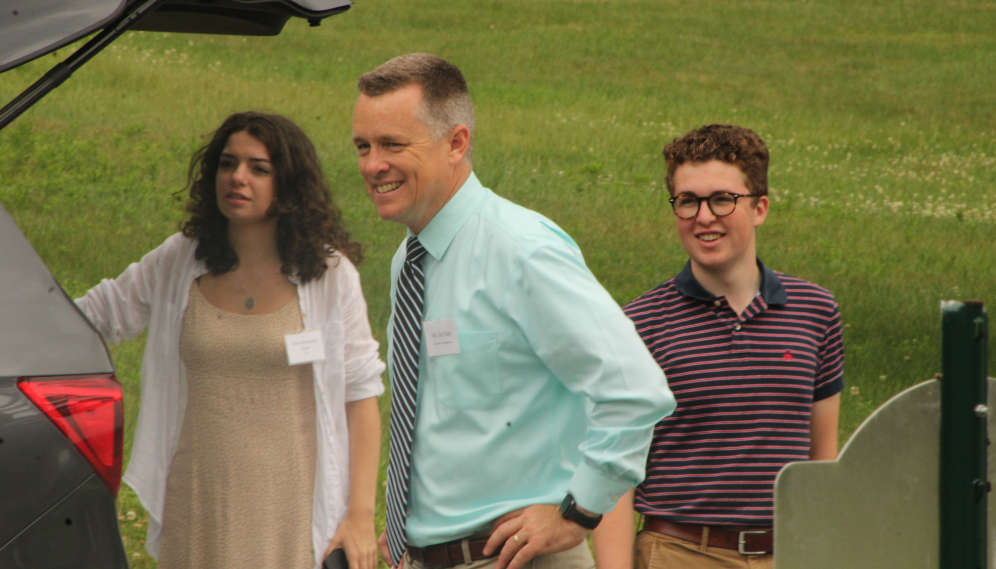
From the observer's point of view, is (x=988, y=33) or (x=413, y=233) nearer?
(x=413, y=233)

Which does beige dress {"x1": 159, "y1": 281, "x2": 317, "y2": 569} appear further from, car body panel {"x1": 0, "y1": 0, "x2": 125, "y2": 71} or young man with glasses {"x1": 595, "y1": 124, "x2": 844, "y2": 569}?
car body panel {"x1": 0, "y1": 0, "x2": 125, "y2": 71}

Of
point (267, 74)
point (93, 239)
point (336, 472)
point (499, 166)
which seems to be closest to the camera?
point (336, 472)

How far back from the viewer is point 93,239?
380 inches

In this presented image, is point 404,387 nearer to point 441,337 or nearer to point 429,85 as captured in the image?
point 441,337

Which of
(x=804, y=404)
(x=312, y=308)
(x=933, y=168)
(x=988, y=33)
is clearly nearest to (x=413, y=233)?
(x=312, y=308)

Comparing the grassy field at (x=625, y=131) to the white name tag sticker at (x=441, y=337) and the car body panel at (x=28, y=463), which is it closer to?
the white name tag sticker at (x=441, y=337)

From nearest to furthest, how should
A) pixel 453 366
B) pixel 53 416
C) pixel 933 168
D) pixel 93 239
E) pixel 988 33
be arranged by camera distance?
pixel 53 416 → pixel 453 366 → pixel 93 239 → pixel 933 168 → pixel 988 33

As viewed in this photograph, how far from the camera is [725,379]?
2.88 metres

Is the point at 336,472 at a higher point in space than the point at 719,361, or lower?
lower

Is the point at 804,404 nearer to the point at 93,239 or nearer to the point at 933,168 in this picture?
the point at 93,239

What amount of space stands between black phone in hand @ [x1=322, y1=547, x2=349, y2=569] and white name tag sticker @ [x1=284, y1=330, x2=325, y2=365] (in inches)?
25.9

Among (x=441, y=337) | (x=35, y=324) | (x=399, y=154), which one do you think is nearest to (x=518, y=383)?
(x=441, y=337)

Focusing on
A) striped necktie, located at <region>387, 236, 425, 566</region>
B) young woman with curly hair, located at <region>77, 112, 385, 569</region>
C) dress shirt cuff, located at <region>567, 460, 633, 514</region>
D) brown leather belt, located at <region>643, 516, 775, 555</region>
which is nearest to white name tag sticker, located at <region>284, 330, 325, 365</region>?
young woman with curly hair, located at <region>77, 112, 385, 569</region>

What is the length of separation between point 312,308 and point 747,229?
4.84ft
